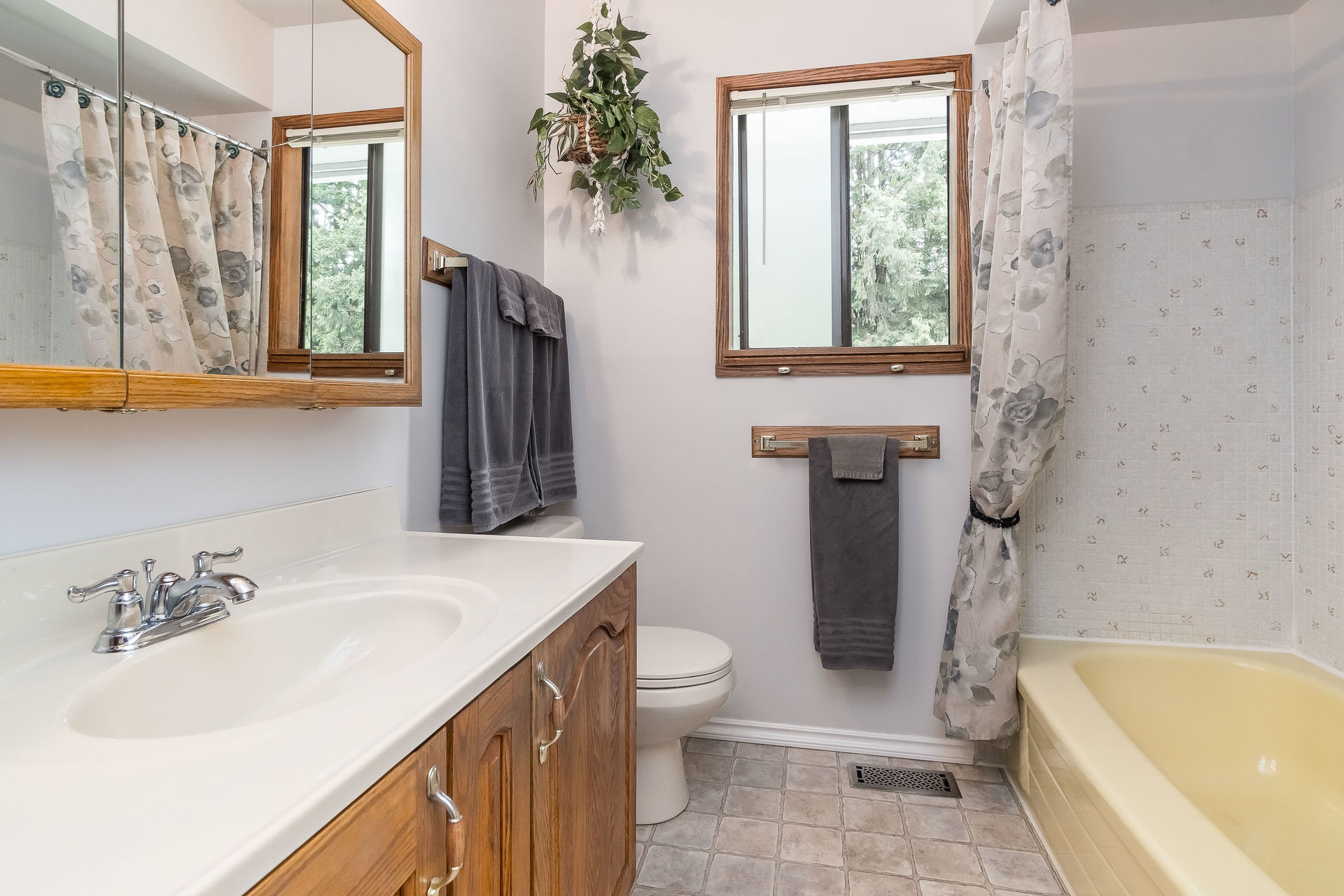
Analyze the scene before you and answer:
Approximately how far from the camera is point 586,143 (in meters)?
2.05

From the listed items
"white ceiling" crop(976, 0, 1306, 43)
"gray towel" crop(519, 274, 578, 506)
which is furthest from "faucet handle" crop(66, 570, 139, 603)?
"white ceiling" crop(976, 0, 1306, 43)

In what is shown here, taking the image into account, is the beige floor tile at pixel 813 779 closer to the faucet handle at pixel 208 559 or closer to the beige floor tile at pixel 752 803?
the beige floor tile at pixel 752 803

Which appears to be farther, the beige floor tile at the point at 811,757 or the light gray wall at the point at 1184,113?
the beige floor tile at the point at 811,757

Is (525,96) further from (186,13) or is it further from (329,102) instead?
(186,13)

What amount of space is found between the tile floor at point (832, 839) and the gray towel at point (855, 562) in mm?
364

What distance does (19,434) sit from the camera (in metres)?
0.84

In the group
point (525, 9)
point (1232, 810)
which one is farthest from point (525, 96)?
point (1232, 810)

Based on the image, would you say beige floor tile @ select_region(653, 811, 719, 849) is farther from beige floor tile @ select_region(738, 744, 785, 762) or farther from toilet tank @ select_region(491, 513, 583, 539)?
toilet tank @ select_region(491, 513, 583, 539)

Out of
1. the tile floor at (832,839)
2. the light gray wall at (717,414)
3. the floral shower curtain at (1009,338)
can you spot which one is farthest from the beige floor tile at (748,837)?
the floral shower curtain at (1009,338)

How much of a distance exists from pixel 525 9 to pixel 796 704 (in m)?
2.32

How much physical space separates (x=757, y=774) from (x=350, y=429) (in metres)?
1.48

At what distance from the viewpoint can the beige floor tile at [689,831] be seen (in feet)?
5.69

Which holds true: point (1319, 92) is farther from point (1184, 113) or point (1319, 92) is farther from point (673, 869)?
point (673, 869)

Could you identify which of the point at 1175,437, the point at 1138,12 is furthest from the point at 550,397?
the point at 1138,12
